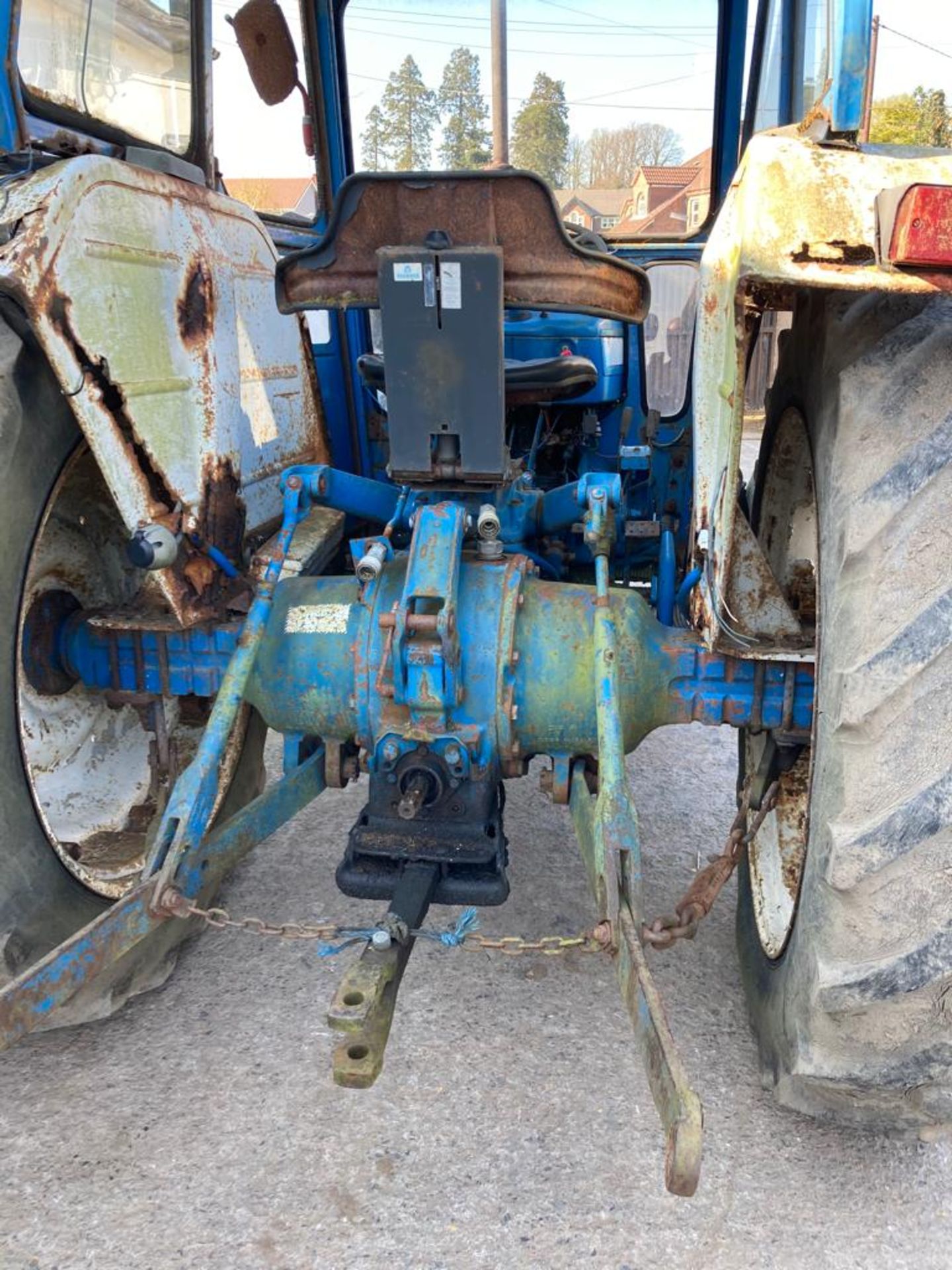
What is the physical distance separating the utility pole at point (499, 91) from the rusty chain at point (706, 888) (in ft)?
5.99

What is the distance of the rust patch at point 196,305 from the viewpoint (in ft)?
6.29

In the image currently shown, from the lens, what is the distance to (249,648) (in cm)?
185

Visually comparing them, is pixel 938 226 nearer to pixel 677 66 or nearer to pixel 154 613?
pixel 154 613

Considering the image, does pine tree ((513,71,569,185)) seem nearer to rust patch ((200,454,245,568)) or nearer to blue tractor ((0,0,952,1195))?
blue tractor ((0,0,952,1195))

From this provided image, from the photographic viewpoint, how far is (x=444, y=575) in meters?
1.80

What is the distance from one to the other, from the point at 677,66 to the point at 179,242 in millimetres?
1585

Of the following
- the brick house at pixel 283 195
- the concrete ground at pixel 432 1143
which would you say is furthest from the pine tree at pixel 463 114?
the concrete ground at pixel 432 1143

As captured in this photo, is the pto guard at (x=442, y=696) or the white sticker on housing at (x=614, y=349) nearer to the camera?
the pto guard at (x=442, y=696)

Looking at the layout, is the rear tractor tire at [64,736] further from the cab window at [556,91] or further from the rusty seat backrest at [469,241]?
the cab window at [556,91]

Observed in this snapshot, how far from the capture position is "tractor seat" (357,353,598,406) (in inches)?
106

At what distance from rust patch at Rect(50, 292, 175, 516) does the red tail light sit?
121 centimetres

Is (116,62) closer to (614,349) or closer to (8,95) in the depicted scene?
(8,95)

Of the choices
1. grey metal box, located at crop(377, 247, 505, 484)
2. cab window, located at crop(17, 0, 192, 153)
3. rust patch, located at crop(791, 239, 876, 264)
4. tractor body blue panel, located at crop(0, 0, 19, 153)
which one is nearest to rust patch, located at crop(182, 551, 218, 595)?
grey metal box, located at crop(377, 247, 505, 484)

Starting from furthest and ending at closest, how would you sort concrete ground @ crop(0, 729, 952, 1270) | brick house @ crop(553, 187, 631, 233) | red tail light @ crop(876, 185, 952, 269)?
brick house @ crop(553, 187, 631, 233)
concrete ground @ crop(0, 729, 952, 1270)
red tail light @ crop(876, 185, 952, 269)
